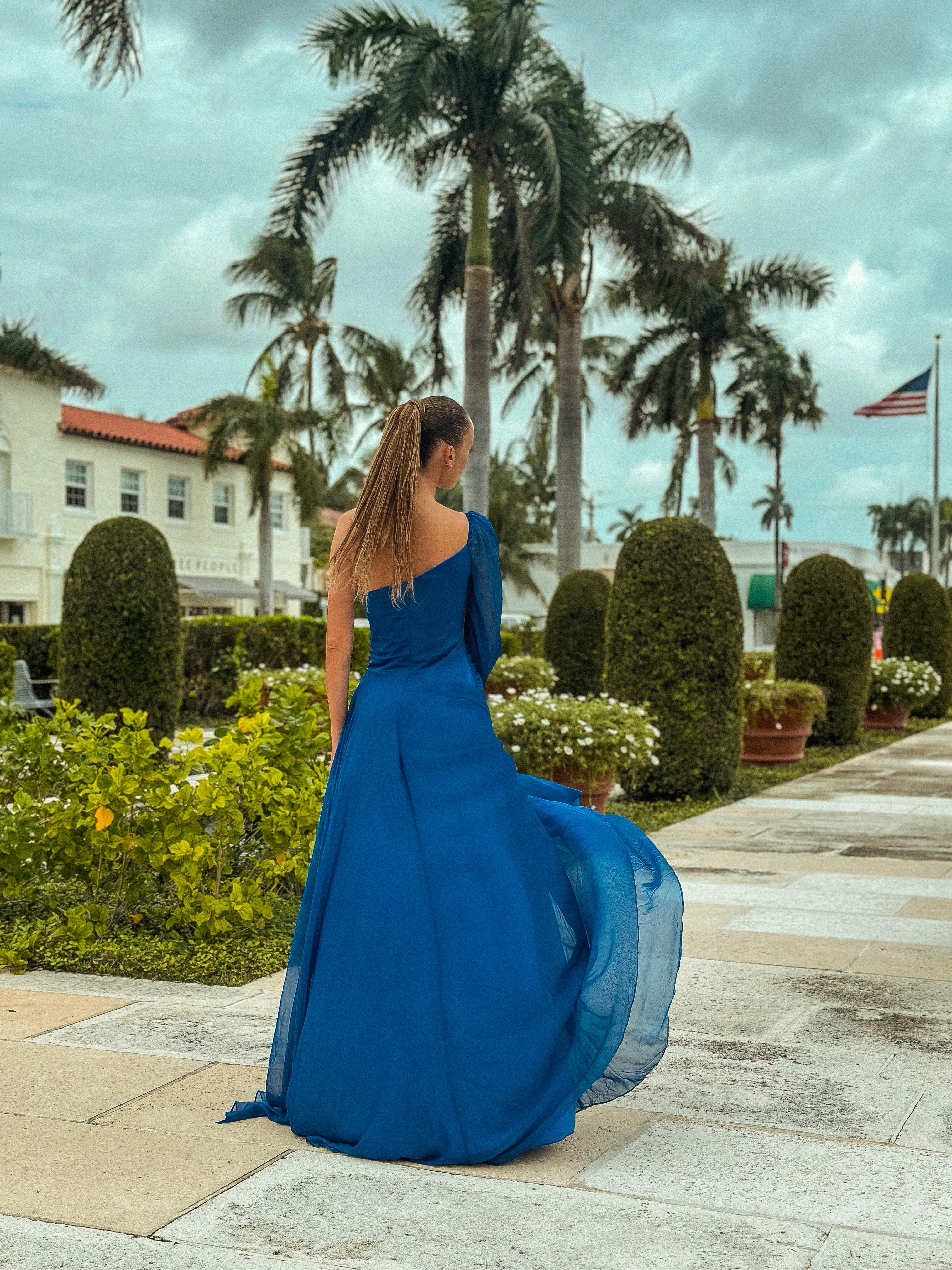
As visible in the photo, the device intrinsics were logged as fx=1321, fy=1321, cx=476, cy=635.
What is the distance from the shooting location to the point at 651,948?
10.8 ft

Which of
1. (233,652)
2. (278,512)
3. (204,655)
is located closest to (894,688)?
(233,652)

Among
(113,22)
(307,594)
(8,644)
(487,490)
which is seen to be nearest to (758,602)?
(307,594)

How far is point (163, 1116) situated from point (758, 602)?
161ft

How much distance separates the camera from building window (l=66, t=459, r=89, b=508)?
31672mm

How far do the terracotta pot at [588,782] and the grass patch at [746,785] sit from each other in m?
0.30

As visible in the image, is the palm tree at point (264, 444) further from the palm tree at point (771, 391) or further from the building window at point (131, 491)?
the palm tree at point (771, 391)

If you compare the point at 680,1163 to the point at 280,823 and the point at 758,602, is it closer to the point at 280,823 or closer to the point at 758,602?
the point at 280,823

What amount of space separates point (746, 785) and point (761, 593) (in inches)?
1594

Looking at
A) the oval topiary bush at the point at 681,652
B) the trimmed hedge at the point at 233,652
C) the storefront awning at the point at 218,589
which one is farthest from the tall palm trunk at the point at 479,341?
the storefront awning at the point at 218,589

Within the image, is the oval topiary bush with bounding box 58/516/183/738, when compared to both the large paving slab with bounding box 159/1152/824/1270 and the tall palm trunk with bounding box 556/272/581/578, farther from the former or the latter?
the tall palm trunk with bounding box 556/272/581/578

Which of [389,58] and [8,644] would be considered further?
[389,58]

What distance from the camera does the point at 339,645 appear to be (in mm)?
3480

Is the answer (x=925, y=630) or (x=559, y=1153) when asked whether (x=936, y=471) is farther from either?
(x=559, y=1153)

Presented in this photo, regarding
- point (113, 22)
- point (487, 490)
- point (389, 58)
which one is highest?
point (389, 58)
